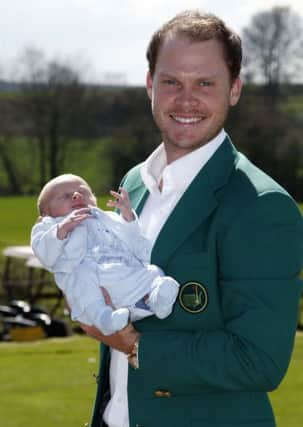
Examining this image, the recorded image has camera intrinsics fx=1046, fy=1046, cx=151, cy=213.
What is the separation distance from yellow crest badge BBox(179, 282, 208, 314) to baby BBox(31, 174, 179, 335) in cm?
3

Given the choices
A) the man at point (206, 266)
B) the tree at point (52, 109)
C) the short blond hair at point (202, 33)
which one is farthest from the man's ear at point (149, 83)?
the tree at point (52, 109)

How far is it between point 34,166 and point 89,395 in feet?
154

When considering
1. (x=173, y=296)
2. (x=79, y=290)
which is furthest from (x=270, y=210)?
(x=79, y=290)

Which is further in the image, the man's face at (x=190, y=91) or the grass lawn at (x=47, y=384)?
the grass lawn at (x=47, y=384)

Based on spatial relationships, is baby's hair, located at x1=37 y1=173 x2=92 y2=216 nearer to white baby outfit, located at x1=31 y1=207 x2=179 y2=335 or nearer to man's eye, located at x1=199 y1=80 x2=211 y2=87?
white baby outfit, located at x1=31 y1=207 x2=179 y2=335

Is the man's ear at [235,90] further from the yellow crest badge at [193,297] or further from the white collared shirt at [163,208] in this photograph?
the yellow crest badge at [193,297]

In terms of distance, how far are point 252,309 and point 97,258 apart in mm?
592

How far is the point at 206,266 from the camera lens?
8.56 feet

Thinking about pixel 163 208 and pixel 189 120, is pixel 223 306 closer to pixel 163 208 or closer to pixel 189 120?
pixel 163 208

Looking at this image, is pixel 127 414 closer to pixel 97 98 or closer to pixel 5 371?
pixel 5 371

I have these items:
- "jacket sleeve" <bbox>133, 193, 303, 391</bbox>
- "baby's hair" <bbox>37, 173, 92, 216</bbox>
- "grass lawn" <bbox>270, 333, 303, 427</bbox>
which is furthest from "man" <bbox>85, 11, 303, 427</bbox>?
"grass lawn" <bbox>270, 333, 303, 427</bbox>

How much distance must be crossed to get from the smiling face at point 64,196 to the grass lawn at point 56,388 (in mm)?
3880

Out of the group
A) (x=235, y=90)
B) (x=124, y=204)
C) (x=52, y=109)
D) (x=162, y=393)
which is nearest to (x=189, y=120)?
(x=235, y=90)

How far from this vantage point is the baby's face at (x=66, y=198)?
3.09m
